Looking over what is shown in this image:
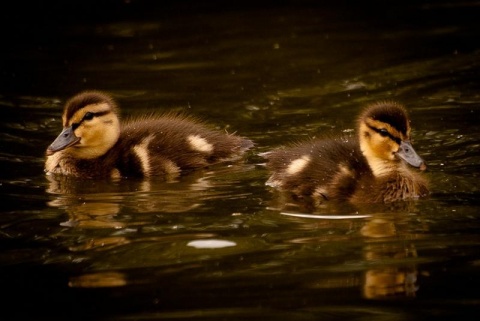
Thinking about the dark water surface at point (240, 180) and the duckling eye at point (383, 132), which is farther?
the duckling eye at point (383, 132)

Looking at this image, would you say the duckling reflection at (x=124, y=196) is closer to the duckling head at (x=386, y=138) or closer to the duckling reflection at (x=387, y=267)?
the duckling head at (x=386, y=138)

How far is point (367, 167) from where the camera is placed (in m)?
5.34

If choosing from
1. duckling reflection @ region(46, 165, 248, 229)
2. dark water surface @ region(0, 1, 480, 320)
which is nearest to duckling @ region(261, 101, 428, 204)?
dark water surface @ region(0, 1, 480, 320)

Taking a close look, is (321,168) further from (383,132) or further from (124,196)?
(124,196)

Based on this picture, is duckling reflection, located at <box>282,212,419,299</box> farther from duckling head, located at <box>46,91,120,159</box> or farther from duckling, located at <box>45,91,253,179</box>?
duckling head, located at <box>46,91,120,159</box>

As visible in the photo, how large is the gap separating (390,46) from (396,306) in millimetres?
4970

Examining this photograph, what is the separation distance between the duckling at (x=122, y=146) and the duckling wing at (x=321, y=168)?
2.03ft

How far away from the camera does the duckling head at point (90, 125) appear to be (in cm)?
607

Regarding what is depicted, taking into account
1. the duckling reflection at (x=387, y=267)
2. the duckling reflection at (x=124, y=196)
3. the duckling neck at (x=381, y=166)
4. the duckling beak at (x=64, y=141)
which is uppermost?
the duckling beak at (x=64, y=141)

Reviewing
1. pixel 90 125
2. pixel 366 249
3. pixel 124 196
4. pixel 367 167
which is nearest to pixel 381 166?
pixel 367 167

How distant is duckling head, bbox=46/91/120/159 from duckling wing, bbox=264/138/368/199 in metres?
0.97

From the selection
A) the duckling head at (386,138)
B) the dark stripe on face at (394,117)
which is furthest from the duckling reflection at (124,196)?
the dark stripe on face at (394,117)

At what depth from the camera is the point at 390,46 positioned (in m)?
8.55

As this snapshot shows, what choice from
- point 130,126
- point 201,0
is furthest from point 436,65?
point 201,0
